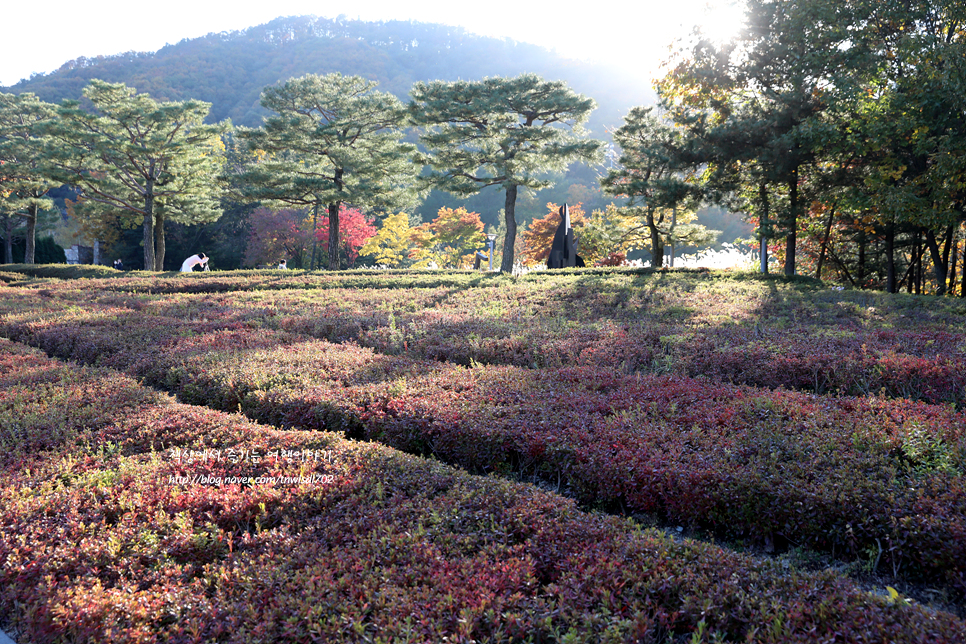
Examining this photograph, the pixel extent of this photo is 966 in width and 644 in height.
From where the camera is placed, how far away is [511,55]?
11362 centimetres

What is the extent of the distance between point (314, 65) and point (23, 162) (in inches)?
2608

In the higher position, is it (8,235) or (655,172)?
(655,172)

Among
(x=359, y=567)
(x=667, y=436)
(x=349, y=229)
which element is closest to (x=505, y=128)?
(x=349, y=229)

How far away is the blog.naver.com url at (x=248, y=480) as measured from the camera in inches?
118

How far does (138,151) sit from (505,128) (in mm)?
15178

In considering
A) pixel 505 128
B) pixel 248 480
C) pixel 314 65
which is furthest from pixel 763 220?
pixel 314 65

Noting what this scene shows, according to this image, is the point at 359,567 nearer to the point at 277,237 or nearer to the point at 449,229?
the point at 277,237

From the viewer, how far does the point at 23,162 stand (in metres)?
28.0

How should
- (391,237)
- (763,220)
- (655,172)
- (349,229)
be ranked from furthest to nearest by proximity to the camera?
(391,237), (349,229), (655,172), (763,220)

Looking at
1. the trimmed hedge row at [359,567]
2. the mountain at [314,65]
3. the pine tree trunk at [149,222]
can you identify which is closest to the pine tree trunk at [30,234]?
the pine tree trunk at [149,222]

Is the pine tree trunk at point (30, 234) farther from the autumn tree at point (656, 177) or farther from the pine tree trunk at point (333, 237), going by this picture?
the autumn tree at point (656, 177)

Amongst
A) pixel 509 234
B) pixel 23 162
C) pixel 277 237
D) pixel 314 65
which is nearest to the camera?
pixel 509 234

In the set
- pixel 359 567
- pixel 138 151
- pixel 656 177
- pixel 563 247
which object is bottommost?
pixel 359 567

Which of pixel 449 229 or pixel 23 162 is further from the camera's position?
pixel 449 229
